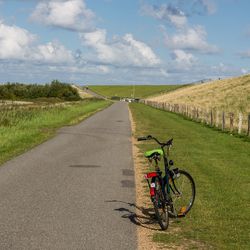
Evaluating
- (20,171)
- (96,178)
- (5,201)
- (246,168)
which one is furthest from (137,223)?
(246,168)

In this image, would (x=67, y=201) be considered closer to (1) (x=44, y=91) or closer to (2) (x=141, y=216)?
(2) (x=141, y=216)

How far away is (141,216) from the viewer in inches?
357

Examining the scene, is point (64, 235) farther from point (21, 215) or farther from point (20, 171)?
Answer: point (20, 171)

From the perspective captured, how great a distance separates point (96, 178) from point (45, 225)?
491 cm

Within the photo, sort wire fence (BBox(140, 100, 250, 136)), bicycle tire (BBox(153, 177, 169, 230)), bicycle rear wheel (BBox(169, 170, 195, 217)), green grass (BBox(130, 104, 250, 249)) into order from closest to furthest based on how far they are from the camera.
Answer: green grass (BBox(130, 104, 250, 249)) → bicycle tire (BBox(153, 177, 169, 230)) → bicycle rear wheel (BBox(169, 170, 195, 217)) → wire fence (BBox(140, 100, 250, 136))

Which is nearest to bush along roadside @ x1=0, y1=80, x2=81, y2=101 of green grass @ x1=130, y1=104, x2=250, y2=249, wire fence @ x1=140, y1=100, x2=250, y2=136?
wire fence @ x1=140, y1=100, x2=250, y2=136

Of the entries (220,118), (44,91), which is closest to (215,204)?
(220,118)

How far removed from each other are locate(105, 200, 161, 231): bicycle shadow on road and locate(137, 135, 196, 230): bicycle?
26cm

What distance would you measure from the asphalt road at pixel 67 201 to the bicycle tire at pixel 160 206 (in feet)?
1.52

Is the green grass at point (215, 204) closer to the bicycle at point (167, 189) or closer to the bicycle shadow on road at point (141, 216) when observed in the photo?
the bicycle at point (167, 189)

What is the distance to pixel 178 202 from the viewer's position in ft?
31.1

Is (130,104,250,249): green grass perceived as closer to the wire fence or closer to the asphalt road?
the asphalt road

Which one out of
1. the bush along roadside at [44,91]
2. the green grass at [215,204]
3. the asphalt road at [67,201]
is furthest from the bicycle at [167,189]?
the bush along roadside at [44,91]

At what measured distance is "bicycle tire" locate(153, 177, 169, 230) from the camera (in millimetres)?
8086
